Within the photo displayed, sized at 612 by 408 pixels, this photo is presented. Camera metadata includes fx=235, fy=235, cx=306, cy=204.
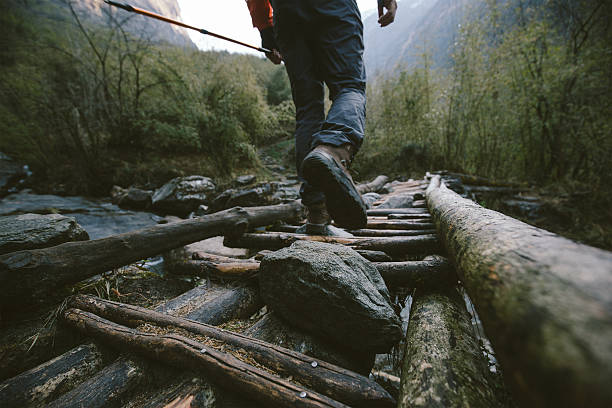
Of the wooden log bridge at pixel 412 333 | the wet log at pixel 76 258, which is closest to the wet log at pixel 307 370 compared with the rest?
the wooden log bridge at pixel 412 333

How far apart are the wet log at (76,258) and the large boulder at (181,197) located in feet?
11.6

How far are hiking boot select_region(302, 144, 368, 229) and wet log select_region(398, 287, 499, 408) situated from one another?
664 mm

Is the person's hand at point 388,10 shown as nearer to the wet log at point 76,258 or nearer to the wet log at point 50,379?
the wet log at point 76,258

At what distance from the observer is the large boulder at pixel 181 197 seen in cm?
478

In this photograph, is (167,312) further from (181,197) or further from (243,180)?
(243,180)

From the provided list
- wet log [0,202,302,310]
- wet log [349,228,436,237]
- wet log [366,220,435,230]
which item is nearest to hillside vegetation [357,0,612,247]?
wet log [366,220,435,230]

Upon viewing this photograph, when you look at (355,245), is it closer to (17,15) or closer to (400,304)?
(400,304)

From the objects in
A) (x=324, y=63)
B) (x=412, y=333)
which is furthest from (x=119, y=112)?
(x=412, y=333)

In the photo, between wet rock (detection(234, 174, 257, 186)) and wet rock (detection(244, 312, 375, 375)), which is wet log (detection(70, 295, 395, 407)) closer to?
wet rock (detection(244, 312, 375, 375))

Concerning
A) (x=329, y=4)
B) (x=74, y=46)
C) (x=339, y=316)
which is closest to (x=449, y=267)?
(x=339, y=316)

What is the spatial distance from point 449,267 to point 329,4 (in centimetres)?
189

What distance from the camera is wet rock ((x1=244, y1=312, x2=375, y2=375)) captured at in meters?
0.88

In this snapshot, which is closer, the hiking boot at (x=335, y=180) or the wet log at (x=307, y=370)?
the wet log at (x=307, y=370)

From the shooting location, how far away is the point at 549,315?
0.32m
